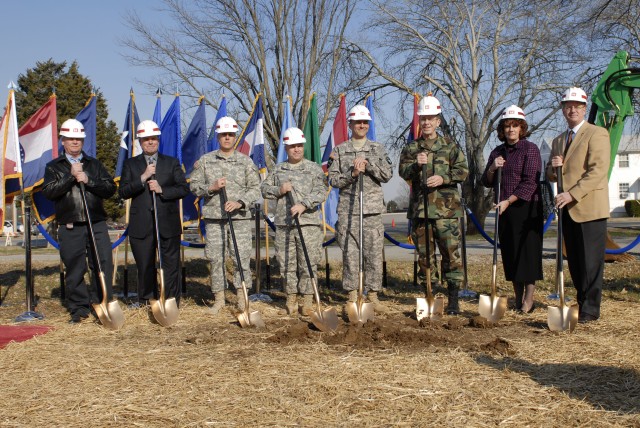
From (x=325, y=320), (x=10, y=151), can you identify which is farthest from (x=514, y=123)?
(x=10, y=151)

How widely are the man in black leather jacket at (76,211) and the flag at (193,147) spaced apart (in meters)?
2.50

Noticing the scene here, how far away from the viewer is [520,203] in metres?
6.98

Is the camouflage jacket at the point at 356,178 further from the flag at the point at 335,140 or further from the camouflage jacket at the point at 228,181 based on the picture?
the flag at the point at 335,140

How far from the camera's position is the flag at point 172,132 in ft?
32.1

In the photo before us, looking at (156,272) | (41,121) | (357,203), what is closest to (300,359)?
(357,203)

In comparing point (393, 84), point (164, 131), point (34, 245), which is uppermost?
point (393, 84)

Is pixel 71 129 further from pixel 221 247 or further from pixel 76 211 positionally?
pixel 221 247

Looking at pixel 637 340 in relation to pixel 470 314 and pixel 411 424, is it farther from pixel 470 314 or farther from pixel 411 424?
pixel 411 424

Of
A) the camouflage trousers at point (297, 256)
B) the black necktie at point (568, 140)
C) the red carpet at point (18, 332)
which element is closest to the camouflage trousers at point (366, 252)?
the camouflage trousers at point (297, 256)

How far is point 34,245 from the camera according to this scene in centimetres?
2361

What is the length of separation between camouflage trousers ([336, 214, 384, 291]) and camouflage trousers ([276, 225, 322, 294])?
0.34 metres

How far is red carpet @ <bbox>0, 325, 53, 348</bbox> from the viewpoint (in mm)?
6387

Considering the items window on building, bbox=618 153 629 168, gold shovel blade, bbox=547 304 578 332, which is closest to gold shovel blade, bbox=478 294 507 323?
gold shovel blade, bbox=547 304 578 332

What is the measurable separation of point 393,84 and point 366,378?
770 inches
